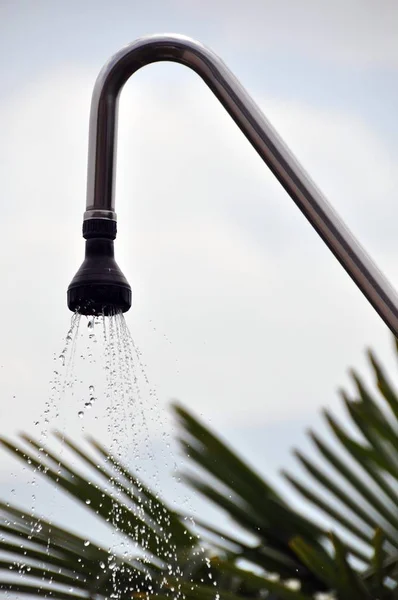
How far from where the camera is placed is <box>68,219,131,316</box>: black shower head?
86 cm

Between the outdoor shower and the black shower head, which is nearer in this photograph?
the outdoor shower

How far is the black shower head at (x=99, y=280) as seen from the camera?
2.81ft

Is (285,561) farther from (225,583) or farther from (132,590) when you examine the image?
(132,590)

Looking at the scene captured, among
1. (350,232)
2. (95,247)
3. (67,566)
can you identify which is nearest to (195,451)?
(67,566)

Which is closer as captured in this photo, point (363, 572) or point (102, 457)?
point (363, 572)

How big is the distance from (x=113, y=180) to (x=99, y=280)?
86 mm

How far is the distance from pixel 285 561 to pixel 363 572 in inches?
6.7

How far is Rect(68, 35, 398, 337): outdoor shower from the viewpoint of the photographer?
72 centimetres

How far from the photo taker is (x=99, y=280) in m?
0.85

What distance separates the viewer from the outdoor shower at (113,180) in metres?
0.72

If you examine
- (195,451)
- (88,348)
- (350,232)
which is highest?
(195,451)

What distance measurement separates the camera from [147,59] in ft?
2.71

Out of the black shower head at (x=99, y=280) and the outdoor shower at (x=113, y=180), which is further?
the black shower head at (x=99, y=280)

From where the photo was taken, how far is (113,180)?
848 mm
